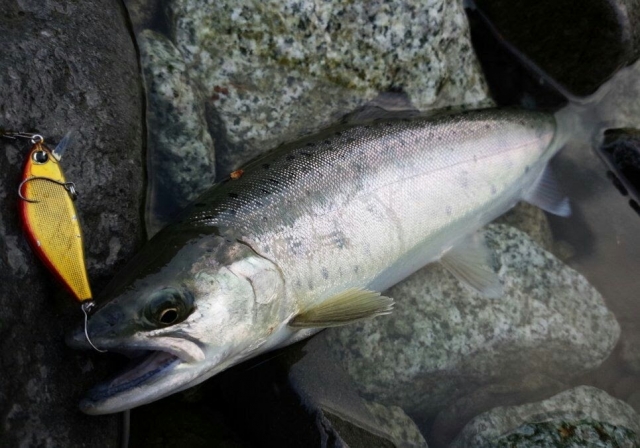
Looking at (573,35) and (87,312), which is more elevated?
(573,35)

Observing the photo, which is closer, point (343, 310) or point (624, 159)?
point (343, 310)

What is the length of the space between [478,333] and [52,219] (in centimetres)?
246

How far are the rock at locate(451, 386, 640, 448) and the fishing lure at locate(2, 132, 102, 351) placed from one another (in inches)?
89.8

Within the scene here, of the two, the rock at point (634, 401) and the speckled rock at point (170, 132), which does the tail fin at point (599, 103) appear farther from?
the speckled rock at point (170, 132)

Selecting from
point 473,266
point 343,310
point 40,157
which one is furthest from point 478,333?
point 40,157

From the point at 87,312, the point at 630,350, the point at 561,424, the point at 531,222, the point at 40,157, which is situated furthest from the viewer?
the point at 531,222

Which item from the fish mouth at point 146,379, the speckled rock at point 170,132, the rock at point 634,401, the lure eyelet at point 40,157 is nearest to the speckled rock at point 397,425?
the fish mouth at point 146,379

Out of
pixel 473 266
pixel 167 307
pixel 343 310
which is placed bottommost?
pixel 473 266

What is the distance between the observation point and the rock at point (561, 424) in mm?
2891

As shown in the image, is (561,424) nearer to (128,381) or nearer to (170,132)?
(128,381)

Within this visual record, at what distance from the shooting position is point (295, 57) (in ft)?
10.6

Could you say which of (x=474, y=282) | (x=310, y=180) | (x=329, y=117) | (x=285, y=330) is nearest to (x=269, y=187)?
(x=310, y=180)

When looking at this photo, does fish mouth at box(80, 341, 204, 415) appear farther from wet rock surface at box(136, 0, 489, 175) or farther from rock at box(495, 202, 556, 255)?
rock at box(495, 202, 556, 255)

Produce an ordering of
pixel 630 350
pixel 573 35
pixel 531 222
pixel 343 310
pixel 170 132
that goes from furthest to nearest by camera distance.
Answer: pixel 531 222, pixel 630 350, pixel 573 35, pixel 170 132, pixel 343 310
